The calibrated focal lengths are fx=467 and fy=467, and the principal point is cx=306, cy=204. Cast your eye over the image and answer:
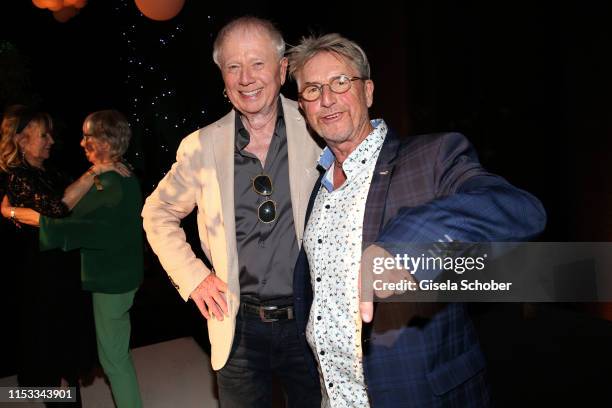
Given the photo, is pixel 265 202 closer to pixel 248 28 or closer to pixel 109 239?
pixel 248 28

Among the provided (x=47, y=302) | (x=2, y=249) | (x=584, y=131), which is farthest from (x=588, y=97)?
(x=2, y=249)

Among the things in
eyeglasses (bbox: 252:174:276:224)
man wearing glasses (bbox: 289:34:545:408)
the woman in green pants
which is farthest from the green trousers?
man wearing glasses (bbox: 289:34:545:408)

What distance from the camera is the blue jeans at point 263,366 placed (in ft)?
5.97

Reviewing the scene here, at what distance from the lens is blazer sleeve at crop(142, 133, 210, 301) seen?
1858 mm

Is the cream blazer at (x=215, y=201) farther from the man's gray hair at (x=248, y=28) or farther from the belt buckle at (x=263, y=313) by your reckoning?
the man's gray hair at (x=248, y=28)

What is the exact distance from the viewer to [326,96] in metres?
1.43

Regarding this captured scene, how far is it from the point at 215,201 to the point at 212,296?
1.21ft

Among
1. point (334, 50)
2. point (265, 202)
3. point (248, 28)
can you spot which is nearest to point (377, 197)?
point (334, 50)

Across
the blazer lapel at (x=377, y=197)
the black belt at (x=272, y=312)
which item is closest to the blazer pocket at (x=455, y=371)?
the blazer lapel at (x=377, y=197)

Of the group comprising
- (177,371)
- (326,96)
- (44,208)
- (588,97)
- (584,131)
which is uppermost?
(588,97)

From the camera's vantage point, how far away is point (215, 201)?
71.1 inches

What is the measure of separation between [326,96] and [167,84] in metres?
3.35

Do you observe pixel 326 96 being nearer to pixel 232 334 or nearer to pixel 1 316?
pixel 232 334

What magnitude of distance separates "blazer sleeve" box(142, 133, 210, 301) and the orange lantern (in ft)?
7.26
